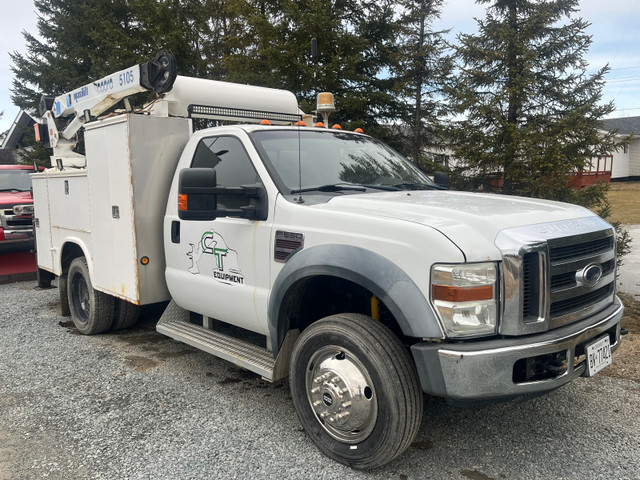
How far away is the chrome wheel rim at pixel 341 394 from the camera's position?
2873mm

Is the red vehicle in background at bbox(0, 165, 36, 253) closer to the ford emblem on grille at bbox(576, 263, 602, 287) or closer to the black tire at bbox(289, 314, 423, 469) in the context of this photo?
the black tire at bbox(289, 314, 423, 469)

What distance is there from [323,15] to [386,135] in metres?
3.04

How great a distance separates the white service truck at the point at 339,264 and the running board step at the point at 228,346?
18 millimetres

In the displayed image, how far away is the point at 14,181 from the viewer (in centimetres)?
1070

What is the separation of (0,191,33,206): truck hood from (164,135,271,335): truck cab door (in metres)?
6.25

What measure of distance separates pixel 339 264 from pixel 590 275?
140 cm

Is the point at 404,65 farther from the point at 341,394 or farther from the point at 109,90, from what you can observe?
the point at 341,394

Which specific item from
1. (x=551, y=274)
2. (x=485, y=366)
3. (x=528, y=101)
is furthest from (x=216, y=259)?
(x=528, y=101)

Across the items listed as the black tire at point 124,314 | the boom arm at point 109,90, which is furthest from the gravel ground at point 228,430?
the boom arm at point 109,90

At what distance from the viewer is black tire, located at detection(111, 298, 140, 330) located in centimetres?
549

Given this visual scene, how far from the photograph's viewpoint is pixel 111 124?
15.2 feet

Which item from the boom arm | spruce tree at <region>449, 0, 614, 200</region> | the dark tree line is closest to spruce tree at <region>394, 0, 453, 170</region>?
the dark tree line

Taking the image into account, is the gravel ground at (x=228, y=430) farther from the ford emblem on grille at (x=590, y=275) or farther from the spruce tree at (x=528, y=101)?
the spruce tree at (x=528, y=101)

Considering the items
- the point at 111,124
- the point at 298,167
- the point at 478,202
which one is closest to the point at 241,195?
the point at 298,167
